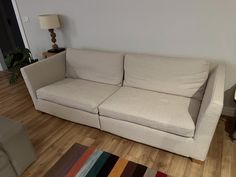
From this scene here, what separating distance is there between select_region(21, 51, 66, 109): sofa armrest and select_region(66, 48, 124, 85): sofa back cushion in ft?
0.34

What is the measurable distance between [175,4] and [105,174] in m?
1.82

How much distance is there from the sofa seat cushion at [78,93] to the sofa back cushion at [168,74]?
308 mm

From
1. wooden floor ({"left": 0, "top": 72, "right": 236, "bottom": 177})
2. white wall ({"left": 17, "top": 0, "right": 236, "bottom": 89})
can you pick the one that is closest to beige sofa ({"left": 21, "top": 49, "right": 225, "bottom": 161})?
wooden floor ({"left": 0, "top": 72, "right": 236, "bottom": 177})

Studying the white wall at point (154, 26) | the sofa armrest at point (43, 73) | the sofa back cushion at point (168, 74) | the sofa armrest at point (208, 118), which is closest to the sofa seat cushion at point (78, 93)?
the sofa armrest at point (43, 73)

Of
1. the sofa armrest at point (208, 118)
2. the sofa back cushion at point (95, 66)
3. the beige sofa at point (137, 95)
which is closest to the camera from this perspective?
the sofa armrest at point (208, 118)

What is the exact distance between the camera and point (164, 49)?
2.21 meters

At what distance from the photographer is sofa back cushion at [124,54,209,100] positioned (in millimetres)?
1836

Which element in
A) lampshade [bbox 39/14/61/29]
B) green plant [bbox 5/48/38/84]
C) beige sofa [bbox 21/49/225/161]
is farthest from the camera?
green plant [bbox 5/48/38/84]

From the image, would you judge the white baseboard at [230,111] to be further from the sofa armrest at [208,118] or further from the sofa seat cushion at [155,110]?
the sofa armrest at [208,118]

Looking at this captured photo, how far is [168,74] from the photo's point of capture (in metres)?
1.95

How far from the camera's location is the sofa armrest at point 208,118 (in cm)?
129

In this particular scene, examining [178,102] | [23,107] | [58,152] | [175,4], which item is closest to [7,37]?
[23,107]

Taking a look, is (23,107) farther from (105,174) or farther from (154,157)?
(154,157)

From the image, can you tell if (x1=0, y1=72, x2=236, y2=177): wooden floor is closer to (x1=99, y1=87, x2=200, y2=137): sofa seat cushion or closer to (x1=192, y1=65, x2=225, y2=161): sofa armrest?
(x1=192, y1=65, x2=225, y2=161): sofa armrest
